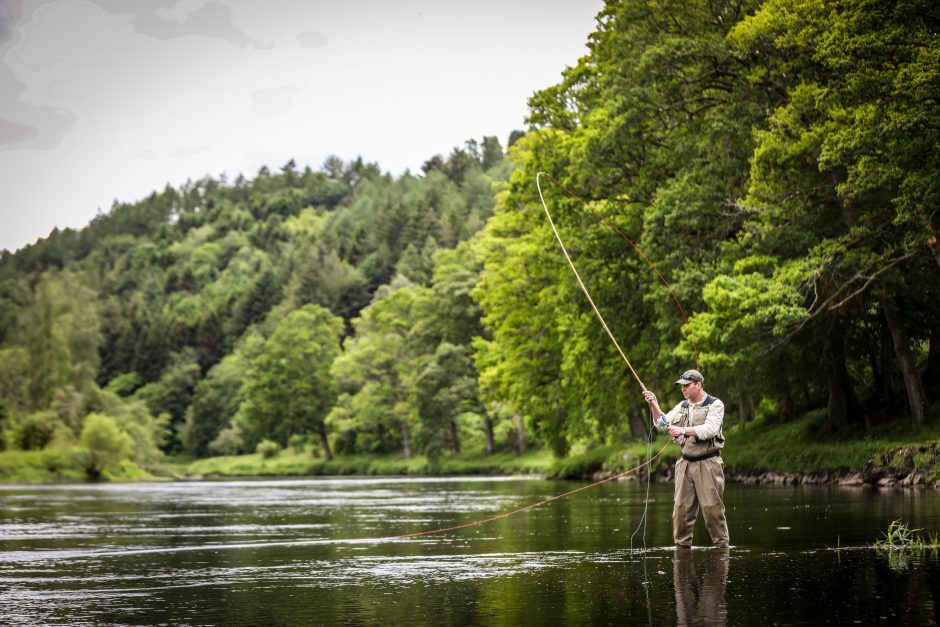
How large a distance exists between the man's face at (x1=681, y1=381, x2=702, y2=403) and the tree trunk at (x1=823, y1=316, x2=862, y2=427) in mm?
19690

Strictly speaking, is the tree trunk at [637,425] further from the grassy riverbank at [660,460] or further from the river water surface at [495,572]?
the river water surface at [495,572]

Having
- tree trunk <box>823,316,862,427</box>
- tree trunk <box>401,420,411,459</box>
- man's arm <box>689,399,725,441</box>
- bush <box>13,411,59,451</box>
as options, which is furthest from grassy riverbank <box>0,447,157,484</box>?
man's arm <box>689,399,725,441</box>

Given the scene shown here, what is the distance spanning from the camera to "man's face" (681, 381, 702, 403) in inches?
500

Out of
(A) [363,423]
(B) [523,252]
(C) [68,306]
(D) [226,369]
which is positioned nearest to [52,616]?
(B) [523,252]

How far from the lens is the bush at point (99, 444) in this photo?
76.4 metres

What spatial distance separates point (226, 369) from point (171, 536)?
4646 inches

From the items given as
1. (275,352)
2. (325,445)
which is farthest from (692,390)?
(275,352)

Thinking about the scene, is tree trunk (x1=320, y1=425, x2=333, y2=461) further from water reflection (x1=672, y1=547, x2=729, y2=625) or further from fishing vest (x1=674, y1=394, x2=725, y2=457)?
water reflection (x1=672, y1=547, x2=729, y2=625)

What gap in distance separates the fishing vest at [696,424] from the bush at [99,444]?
6912cm

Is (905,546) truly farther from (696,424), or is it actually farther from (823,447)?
(823,447)

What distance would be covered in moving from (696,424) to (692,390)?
39 centimetres

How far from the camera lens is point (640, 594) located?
955 cm

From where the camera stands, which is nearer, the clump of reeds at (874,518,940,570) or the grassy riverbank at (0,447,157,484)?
the clump of reeds at (874,518,940,570)

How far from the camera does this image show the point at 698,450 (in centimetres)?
1278
